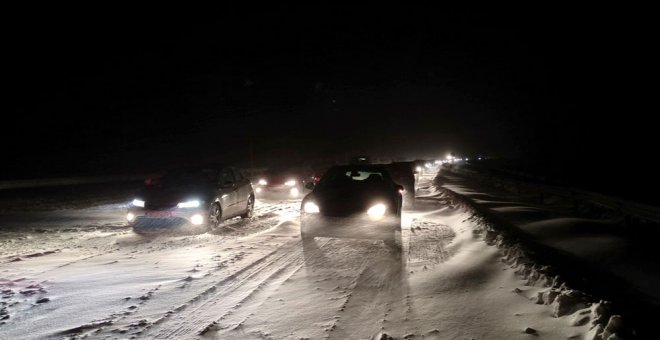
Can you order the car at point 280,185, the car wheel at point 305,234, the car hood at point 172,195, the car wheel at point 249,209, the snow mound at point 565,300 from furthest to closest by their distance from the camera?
the car at point 280,185 < the car wheel at point 249,209 < the car hood at point 172,195 < the car wheel at point 305,234 < the snow mound at point 565,300

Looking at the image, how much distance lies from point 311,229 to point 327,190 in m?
1.38

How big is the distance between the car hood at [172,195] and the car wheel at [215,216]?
31 cm

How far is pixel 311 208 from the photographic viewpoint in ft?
30.8

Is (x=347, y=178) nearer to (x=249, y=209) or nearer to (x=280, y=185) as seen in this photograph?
(x=249, y=209)

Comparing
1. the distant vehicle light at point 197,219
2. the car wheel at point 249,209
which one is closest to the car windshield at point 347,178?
the distant vehicle light at point 197,219

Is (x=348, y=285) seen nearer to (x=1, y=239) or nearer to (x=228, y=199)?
(x=228, y=199)

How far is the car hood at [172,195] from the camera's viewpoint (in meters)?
11.1

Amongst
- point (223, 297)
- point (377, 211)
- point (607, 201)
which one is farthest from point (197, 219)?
point (607, 201)

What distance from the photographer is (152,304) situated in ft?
18.5

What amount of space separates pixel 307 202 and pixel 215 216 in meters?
3.15

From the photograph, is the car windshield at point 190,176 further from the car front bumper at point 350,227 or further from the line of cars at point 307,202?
the car front bumper at point 350,227

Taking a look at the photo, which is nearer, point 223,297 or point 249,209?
point 223,297

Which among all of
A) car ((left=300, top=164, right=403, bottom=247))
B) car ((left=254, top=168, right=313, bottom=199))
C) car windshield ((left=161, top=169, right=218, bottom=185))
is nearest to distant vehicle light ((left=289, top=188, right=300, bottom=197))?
car ((left=254, top=168, right=313, bottom=199))

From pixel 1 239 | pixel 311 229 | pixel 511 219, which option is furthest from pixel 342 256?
pixel 1 239
